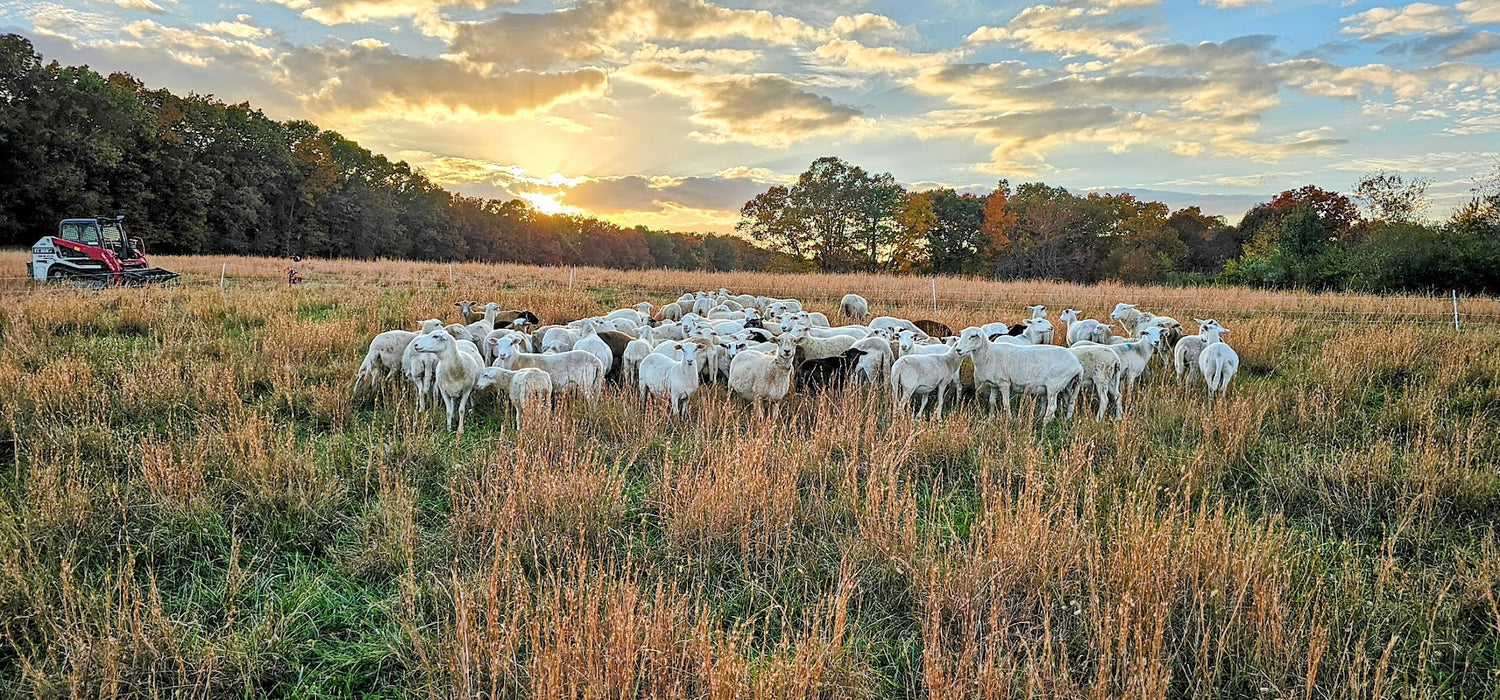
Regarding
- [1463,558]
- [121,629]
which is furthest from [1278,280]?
[121,629]

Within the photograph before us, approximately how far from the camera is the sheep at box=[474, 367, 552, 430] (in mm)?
7077

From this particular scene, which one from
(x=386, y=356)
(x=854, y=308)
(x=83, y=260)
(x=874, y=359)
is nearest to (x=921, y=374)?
(x=874, y=359)

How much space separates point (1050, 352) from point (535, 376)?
20.5 feet

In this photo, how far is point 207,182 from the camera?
5047 centimetres

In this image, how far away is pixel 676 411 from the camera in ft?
25.5

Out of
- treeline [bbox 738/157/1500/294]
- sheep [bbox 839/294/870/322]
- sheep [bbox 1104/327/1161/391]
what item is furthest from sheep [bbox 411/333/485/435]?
treeline [bbox 738/157/1500/294]

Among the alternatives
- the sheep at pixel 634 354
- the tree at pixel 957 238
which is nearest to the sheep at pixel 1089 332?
the sheep at pixel 634 354

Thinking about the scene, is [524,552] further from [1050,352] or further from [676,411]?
[1050,352]

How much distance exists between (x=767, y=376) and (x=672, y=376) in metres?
1.21

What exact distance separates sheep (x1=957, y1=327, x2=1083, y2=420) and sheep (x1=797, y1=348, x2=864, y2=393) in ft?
5.89

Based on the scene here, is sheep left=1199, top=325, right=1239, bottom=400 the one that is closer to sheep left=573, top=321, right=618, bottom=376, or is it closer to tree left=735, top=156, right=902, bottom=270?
sheep left=573, top=321, right=618, bottom=376

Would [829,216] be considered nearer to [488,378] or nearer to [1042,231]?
[1042,231]

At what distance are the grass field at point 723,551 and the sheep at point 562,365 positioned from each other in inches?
25.2

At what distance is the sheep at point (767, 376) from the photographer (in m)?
8.53
